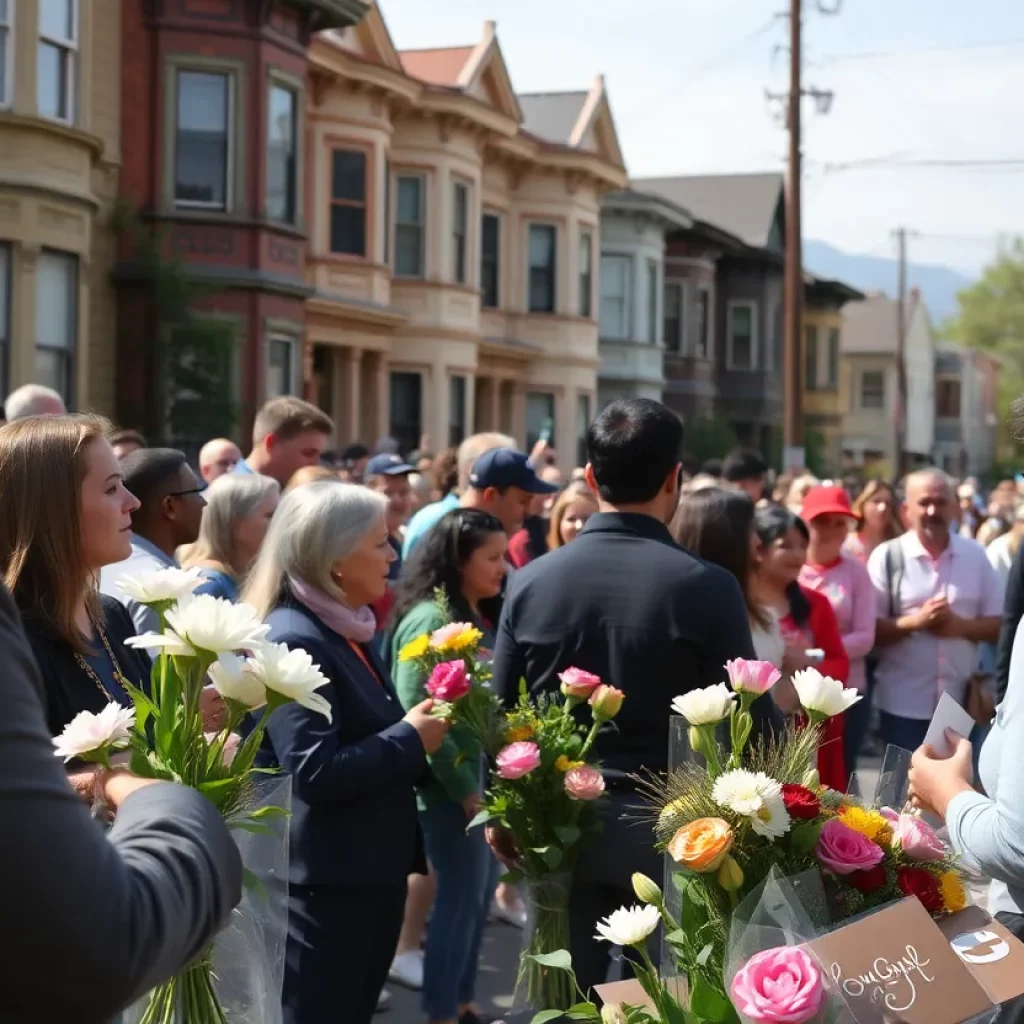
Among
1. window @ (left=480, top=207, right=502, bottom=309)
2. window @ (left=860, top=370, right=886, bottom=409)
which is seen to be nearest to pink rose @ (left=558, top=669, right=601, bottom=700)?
window @ (left=480, top=207, right=502, bottom=309)

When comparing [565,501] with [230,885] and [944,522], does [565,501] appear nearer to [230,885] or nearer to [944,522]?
[944,522]

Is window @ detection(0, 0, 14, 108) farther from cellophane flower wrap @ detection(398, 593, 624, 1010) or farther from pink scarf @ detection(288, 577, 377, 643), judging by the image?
cellophane flower wrap @ detection(398, 593, 624, 1010)

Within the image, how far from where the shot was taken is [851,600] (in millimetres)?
8273

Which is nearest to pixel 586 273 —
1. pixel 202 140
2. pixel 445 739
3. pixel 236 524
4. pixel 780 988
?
pixel 202 140

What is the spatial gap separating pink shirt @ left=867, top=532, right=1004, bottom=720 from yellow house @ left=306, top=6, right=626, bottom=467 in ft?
54.2

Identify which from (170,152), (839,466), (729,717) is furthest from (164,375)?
(839,466)

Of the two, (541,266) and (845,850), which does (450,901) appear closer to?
(845,850)

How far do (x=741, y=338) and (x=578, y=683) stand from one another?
44.8 m

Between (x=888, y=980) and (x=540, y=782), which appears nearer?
(x=888, y=980)

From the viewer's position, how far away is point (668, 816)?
3.01m

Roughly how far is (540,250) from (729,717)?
104 ft

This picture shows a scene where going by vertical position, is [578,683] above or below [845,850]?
above

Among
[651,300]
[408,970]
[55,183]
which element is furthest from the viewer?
[651,300]

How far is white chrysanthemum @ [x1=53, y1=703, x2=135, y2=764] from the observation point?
2.65 m
